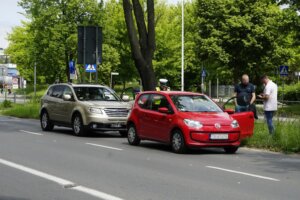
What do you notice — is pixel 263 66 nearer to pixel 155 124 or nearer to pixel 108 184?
pixel 155 124

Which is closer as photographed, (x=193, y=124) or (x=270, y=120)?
(x=193, y=124)

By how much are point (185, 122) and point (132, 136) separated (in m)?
2.72

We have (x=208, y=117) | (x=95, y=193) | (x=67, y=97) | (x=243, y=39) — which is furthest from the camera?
(x=243, y=39)

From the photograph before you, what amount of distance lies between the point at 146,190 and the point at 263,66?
39.0m

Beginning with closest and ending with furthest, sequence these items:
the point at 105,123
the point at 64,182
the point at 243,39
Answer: the point at 64,182 < the point at 105,123 < the point at 243,39

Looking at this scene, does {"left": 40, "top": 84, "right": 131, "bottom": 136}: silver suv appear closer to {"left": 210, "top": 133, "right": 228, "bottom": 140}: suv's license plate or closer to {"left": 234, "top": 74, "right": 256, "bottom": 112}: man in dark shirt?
{"left": 234, "top": 74, "right": 256, "bottom": 112}: man in dark shirt

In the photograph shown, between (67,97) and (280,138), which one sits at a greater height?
(67,97)

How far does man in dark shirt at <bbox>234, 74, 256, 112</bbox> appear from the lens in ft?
55.6

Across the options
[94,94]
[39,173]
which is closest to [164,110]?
[39,173]

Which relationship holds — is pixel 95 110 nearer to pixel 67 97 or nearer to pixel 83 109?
pixel 83 109

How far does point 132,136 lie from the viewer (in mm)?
15617

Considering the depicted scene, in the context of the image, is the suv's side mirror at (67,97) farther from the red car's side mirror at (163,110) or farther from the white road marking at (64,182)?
the white road marking at (64,182)

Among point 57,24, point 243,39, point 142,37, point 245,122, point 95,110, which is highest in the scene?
point 57,24

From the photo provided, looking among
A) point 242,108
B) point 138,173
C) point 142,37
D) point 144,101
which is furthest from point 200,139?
point 142,37
